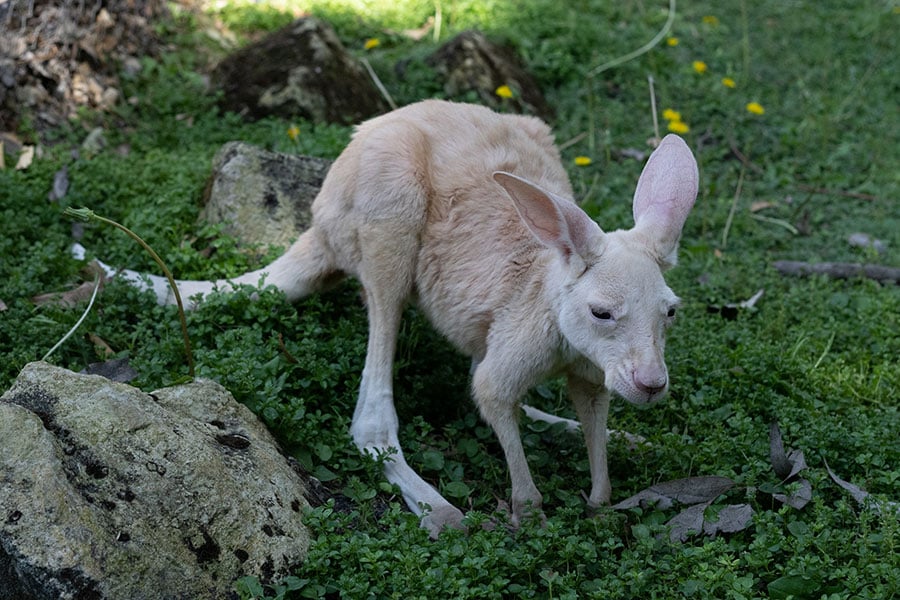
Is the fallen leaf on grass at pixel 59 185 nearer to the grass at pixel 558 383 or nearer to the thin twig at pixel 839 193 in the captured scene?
the grass at pixel 558 383

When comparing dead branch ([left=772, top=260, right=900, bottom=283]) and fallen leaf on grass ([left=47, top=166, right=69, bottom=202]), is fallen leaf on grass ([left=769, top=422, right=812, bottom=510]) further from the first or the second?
fallen leaf on grass ([left=47, top=166, right=69, bottom=202])

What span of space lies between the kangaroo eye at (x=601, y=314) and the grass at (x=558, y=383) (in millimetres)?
705

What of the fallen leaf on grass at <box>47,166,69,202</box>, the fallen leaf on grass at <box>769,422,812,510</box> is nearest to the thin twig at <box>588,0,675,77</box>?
the fallen leaf on grass at <box>47,166,69,202</box>

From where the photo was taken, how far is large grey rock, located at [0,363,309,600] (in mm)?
2674

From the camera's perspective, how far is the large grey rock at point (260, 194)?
5.23 meters

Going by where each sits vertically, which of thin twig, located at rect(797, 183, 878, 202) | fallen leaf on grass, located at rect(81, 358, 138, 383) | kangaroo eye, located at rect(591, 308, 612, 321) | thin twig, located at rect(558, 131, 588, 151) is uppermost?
kangaroo eye, located at rect(591, 308, 612, 321)

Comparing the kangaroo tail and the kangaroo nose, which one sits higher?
the kangaroo nose

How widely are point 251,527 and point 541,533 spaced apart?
3.14 ft

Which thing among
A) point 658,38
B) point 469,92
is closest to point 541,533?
point 469,92

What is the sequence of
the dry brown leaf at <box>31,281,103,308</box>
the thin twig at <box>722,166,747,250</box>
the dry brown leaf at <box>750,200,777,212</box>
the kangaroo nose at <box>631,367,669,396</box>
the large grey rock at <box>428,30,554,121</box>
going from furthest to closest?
the large grey rock at <box>428,30,554,121</box> < the dry brown leaf at <box>750,200,777,212</box> < the thin twig at <box>722,166,747,250</box> < the dry brown leaf at <box>31,281,103,308</box> < the kangaroo nose at <box>631,367,669,396</box>

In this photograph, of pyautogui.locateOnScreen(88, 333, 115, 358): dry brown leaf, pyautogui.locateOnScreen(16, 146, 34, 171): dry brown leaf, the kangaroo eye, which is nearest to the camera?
the kangaroo eye

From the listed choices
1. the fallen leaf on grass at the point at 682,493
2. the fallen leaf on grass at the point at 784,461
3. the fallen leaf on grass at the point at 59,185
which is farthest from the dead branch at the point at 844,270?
the fallen leaf on grass at the point at 59,185

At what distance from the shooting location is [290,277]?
15.1ft

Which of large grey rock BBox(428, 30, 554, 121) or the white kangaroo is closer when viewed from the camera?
the white kangaroo
